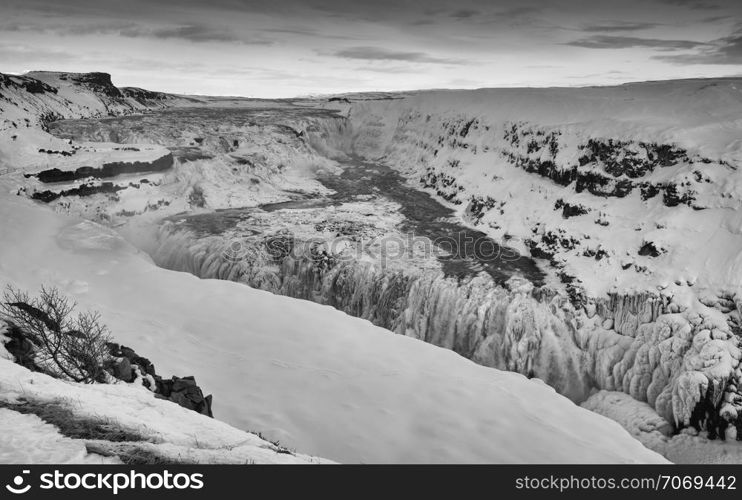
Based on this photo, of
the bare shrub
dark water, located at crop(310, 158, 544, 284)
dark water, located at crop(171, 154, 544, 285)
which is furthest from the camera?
dark water, located at crop(171, 154, 544, 285)

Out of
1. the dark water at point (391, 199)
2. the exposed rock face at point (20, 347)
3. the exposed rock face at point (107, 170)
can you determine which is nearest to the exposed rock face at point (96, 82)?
the dark water at point (391, 199)

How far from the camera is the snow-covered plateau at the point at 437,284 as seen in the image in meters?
14.7

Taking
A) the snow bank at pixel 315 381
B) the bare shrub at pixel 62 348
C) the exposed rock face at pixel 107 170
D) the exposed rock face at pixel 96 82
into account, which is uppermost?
the exposed rock face at pixel 96 82

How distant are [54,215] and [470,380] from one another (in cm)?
2966

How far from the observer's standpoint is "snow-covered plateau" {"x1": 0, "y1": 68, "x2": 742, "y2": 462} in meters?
14.7

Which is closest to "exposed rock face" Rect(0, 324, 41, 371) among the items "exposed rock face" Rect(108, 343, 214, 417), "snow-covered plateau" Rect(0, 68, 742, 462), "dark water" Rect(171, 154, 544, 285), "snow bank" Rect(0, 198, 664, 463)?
"exposed rock face" Rect(108, 343, 214, 417)

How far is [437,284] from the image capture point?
1085 inches

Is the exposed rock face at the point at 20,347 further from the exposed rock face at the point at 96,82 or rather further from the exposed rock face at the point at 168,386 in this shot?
the exposed rock face at the point at 96,82
